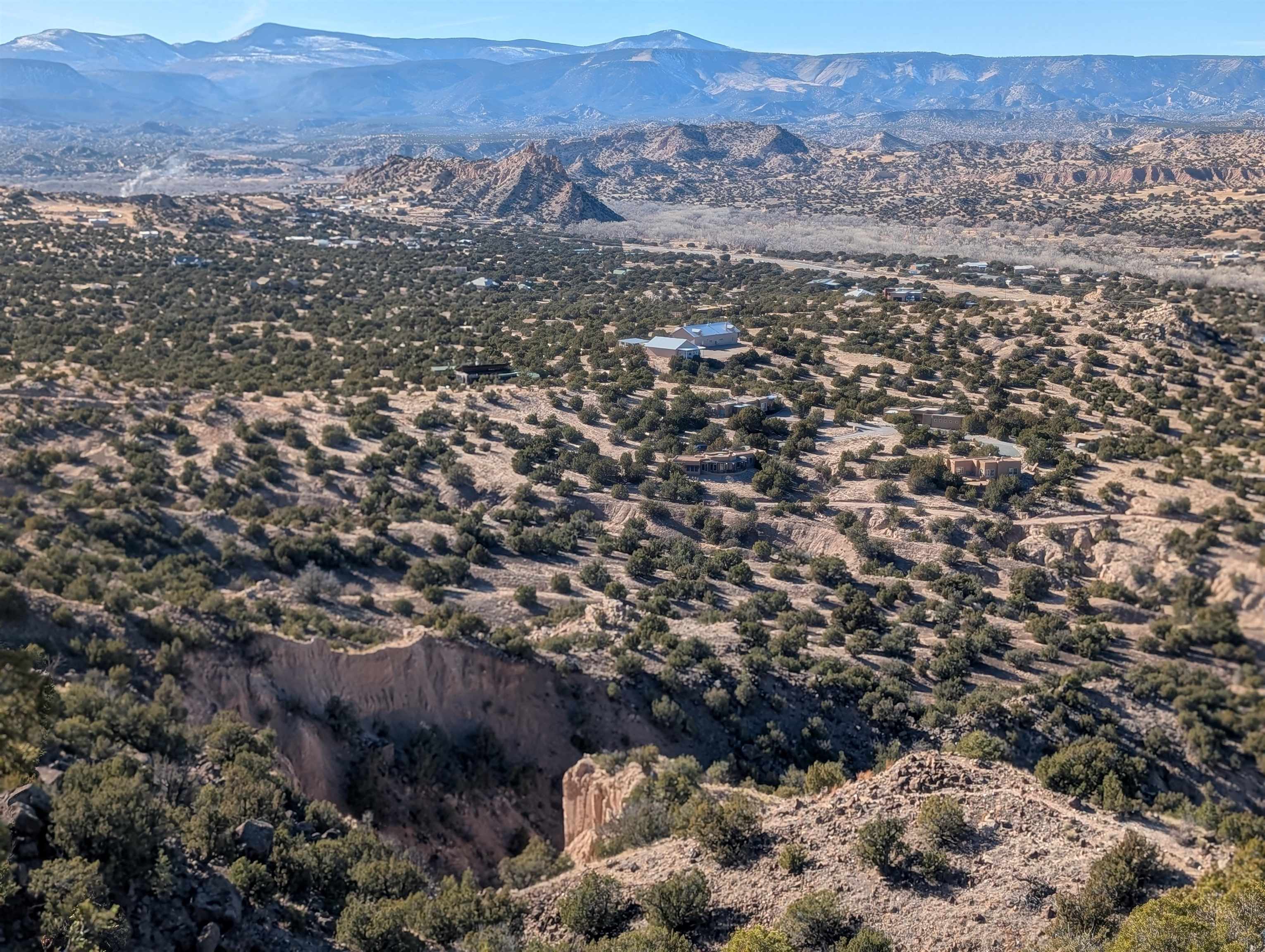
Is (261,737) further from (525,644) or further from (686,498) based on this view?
(686,498)

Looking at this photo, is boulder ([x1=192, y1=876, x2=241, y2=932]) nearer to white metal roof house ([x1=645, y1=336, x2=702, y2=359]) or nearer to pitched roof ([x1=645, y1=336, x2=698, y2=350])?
white metal roof house ([x1=645, y1=336, x2=702, y2=359])

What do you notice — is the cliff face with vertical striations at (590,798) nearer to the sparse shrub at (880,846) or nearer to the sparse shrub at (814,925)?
the sparse shrub at (880,846)

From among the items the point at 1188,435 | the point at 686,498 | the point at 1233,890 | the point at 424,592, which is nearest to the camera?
the point at 1233,890

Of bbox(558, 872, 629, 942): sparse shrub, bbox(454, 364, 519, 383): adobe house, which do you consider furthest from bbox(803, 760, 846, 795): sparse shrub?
bbox(454, 364, 519, 383): adobe house

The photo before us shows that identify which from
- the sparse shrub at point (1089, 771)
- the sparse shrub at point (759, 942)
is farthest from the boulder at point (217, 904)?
the sparse shrub at point (1089, 771)

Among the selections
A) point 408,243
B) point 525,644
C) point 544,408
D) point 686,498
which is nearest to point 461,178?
point 408,243

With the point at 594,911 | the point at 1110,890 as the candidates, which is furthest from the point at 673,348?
the point at 1110,890
